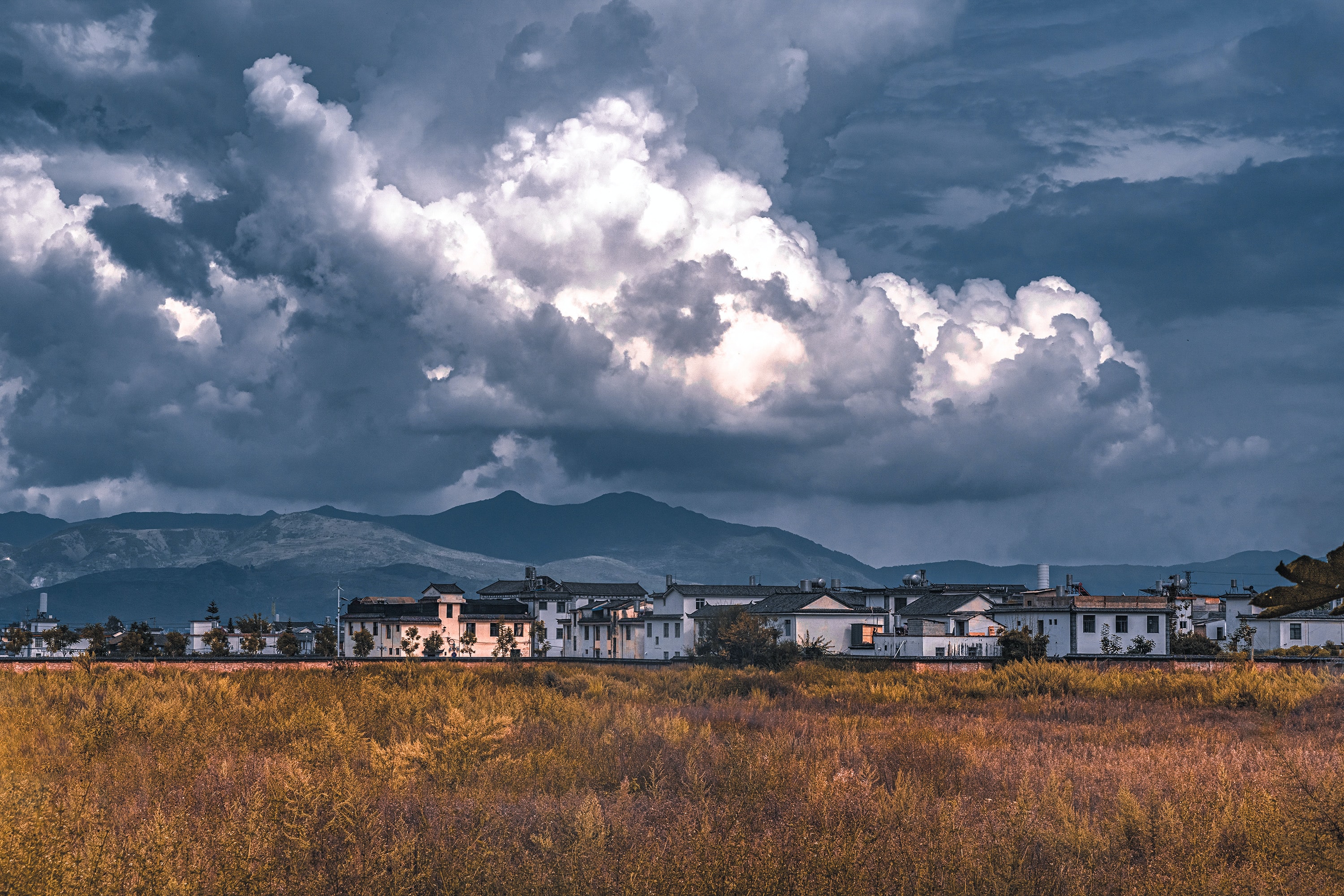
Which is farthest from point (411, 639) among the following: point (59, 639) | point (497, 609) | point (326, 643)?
point (59, 639)

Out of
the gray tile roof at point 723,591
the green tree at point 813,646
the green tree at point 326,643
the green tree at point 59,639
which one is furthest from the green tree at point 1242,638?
the green tree at point 59,639

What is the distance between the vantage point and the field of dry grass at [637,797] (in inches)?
389

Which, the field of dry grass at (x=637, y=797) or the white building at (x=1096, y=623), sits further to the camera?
the white building at (x=1096, y=623)

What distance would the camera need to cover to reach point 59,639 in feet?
326

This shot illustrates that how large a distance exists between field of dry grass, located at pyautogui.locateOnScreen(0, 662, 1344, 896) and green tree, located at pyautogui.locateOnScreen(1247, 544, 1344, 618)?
6.18 metres

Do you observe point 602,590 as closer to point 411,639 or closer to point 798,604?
point 411,639

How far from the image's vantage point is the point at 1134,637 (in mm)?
77062

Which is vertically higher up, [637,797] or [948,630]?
[637,797]

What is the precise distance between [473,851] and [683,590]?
89.9 meters

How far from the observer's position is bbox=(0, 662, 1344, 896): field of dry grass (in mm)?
9875

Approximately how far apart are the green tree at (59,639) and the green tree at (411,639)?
3052 cm

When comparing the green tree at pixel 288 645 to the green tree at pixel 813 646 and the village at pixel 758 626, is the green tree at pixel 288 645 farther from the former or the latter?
the green tree at pixel 813 646

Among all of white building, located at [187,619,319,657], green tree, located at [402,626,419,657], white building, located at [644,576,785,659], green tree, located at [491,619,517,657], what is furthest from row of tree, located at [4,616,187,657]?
white building, located at [644,576,785,659]

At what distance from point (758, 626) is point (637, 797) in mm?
60855
